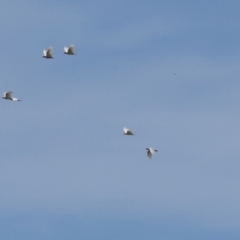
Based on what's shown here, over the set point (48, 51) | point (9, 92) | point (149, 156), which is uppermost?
point (48, 51)

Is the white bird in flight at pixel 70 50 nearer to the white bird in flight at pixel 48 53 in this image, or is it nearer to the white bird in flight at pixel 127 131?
the white bird in flight at pixel 48 53

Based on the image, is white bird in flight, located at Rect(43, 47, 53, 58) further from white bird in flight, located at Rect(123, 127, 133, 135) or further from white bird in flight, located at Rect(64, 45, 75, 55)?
white bird in flight, located at Rect(123, 127, 133, 135)

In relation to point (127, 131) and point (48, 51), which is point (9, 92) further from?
point (127, 131)

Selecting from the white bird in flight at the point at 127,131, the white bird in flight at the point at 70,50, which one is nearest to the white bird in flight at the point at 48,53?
the white bird in flight at the point at 70,50

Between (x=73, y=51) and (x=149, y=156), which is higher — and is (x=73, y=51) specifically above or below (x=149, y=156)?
above

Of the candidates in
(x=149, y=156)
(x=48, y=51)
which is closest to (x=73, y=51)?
(x=48, y=51)

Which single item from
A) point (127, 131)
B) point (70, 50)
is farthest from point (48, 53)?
point (127, 131)

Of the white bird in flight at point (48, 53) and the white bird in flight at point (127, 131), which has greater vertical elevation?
the white bird in flight at point (48, 53)

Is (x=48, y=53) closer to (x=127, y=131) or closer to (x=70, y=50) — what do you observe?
(x=70, y=50)

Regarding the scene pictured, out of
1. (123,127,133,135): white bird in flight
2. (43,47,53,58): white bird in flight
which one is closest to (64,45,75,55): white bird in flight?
(43,47,53,58): white bird in flight

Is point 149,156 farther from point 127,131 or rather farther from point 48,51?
point 48,51

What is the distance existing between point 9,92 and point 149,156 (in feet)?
57.2

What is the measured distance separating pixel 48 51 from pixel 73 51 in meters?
3.36

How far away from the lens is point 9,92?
201 ft
